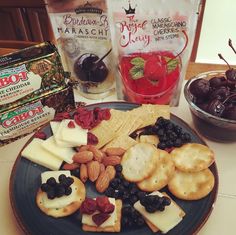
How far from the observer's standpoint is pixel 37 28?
160cm

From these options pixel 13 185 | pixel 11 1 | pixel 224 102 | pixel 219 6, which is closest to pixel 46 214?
pixel 13 185

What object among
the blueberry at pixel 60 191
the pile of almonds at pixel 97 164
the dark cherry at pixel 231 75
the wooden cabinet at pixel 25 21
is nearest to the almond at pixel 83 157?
the pile of almonds at pixel 97 164

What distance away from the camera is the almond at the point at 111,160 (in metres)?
0.76

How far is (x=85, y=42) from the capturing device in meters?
0.94

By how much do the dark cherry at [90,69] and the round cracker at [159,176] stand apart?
1.28 ft

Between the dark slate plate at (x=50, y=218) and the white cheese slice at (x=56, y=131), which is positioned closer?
the dark slate plate at (x=50, y=218)

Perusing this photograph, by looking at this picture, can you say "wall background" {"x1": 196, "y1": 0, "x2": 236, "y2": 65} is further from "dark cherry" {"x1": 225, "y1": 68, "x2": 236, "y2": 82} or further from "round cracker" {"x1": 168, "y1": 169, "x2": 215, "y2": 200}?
"round cracker" {"x1": 168, "y1": 169, "x2": 215, "y2": 200}

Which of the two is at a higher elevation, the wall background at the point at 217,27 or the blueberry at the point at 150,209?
the blueberry at the point at 150,209

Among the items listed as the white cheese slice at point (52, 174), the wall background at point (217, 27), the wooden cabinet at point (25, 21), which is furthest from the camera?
the wall background at point (217, 27)

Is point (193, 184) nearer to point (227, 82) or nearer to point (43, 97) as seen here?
point (227, 82)

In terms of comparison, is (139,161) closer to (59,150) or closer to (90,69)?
(59,150)

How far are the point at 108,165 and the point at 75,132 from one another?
14 cm

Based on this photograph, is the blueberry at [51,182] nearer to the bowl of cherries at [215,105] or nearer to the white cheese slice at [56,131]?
the white cheese slice at [56,131]

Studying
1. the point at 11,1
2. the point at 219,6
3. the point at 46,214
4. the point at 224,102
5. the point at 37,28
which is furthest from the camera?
the point at 219,6
